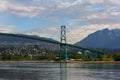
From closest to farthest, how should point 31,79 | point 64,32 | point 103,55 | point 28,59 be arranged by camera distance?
point 31,79, point 64,32, point 103,55, point 28,59

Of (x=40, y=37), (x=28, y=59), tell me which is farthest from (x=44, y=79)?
(x=28, y=59)

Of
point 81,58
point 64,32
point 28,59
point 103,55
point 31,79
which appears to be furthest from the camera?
point 28,59

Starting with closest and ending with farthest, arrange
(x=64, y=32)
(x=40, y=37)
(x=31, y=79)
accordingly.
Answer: (x=31, y=79)
(x=40, y=37)
(x=64, y=32)

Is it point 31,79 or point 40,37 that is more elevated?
point 40,37

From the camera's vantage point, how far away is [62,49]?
4889 inches

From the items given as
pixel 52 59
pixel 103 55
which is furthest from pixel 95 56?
pixel 52 59

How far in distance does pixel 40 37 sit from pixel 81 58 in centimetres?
3704

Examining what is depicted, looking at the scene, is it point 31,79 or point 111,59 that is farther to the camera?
point 111,59

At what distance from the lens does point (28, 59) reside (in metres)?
173

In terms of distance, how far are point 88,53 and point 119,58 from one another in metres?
24.8

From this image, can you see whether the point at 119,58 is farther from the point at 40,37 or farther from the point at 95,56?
the point at 40,37

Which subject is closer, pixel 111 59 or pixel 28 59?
pixel 111 59

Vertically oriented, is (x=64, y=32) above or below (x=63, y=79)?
above

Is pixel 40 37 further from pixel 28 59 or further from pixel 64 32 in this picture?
Result: pixel 28 59
